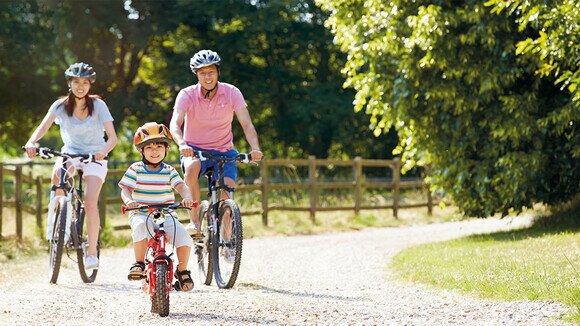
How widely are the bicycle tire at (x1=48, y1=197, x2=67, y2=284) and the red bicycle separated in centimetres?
217

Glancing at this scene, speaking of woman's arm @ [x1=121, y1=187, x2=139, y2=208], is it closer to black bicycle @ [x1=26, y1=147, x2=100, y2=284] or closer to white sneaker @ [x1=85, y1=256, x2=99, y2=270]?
black bicycle @ [x1=26, y1=147, x2=100, y2=284]

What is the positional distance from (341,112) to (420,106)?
1831 centimetres

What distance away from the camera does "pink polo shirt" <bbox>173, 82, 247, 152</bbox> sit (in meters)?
8.66

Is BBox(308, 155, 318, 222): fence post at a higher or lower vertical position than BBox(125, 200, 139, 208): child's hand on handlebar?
lower

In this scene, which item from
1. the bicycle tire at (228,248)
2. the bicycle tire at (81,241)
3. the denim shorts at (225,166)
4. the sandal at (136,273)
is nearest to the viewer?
the sandal at (136,273)

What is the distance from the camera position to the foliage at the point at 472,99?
12750 millimetres

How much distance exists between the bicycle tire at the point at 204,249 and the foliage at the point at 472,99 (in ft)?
16.1

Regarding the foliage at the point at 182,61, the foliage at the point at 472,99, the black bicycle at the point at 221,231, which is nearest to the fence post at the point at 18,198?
the foliage at the point at 472,99

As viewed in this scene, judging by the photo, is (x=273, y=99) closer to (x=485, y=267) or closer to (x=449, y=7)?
(x=449, y=7)

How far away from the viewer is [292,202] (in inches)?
818

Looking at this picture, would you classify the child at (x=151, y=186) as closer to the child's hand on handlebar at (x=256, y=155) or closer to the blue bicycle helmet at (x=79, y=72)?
the child's hand on handlebar at (x=256, y=155)

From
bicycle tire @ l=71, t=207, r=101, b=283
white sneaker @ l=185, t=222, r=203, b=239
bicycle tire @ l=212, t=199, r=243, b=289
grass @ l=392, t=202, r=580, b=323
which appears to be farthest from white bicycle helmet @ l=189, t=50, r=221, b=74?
grass @ l=392, t=202, r=580, b=323

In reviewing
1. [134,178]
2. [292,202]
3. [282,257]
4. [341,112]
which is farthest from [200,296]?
[341,112]

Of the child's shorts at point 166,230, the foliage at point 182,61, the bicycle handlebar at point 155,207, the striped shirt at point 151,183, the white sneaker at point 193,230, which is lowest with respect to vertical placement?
the white sneaker at point 193,230
